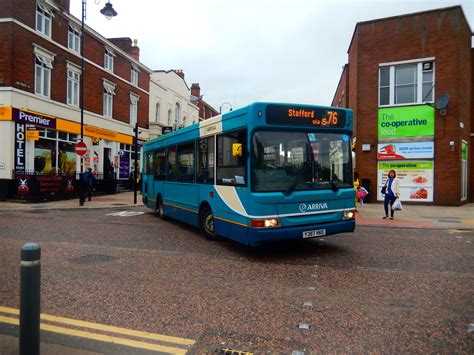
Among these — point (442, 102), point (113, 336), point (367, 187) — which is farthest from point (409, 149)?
point (113, 336)

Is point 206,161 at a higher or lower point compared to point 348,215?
higher

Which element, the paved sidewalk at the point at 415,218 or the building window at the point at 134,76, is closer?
the paved sidewalk at the point at 415,218

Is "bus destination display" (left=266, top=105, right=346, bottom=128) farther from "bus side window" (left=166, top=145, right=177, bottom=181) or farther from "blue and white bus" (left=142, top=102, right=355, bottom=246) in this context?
"bus side window" (left=166, top=145, right=177, bottom=181)

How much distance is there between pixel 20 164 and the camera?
17625 mm

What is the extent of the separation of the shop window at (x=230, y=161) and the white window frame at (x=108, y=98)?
68.7ft

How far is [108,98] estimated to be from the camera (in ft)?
86.4

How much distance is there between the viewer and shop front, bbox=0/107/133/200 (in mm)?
17172

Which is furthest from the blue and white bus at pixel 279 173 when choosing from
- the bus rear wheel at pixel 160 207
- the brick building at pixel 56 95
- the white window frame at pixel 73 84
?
the white window frame at pixel 73 84

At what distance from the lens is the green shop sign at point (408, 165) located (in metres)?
17.5

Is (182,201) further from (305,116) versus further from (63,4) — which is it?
(63,4)

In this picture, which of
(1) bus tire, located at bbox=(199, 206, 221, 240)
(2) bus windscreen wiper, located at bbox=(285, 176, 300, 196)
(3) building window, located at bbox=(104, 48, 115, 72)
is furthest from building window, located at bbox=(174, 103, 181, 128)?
(2) bus windscreen wiper, located at bbox=(285, 176, 300, 196)

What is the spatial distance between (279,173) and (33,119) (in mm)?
16926

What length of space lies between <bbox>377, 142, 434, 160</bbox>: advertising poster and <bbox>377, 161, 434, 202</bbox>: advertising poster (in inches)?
12.2

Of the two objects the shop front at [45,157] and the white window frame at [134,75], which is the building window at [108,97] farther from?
the white window frame at [134,75]
